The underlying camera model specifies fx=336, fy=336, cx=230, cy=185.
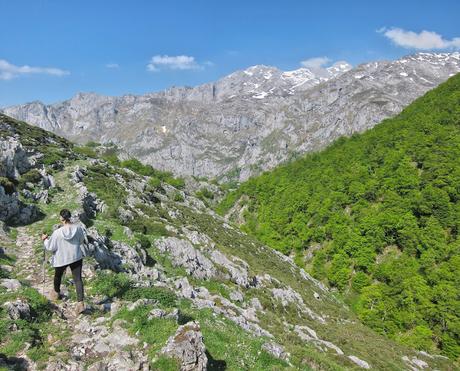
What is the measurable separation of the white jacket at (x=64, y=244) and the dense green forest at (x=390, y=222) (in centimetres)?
5617

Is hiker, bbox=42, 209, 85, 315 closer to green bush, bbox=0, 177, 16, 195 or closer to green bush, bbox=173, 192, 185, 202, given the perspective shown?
green bush, bbox=0, 177, 16, 195

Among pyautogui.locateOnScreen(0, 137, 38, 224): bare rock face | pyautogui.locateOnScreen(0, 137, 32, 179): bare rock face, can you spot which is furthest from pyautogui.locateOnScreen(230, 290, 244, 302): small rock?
pyautogui.locateOnScreen(0, 137, 32, 179): bare rock face

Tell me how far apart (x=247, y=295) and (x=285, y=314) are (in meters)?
4.31

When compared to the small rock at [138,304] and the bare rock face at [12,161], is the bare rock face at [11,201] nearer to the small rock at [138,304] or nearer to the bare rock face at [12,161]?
the bare rock face at [12,161]

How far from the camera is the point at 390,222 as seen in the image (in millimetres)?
69375

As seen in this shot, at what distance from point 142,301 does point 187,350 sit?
3.38 metres

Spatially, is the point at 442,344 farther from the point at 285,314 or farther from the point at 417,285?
the point at 285,314

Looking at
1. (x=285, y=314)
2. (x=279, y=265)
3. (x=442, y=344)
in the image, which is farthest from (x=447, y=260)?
(x=285, y=314)

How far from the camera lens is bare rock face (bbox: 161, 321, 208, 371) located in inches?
388

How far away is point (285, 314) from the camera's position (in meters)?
32.5

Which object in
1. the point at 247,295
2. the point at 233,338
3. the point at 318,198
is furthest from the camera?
the point at 318,198

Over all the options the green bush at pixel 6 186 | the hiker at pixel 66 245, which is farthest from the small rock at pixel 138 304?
the green bush at pixel 6 186

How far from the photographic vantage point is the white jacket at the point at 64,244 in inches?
449

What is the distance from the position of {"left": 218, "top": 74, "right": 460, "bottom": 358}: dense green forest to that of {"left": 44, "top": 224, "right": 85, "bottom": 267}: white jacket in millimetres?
56171
